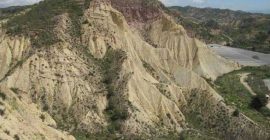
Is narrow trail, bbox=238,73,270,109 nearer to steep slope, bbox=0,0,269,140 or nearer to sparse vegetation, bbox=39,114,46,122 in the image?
steep slope, bbox=0,0,269,140

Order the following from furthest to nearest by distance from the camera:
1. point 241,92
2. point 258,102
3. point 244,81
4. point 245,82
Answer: point 244,81 < point 245,82 < point 241,92 < point 258,102

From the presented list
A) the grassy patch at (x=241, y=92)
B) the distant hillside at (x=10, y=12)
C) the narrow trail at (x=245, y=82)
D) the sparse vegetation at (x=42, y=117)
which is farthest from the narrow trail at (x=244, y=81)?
the sparse vegetation at (x=42, y=117)

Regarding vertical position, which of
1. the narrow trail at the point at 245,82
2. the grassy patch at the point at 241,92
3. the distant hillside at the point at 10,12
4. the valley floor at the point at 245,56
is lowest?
the valley floor at the point at 245,56

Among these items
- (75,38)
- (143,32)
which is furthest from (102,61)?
(143,32)

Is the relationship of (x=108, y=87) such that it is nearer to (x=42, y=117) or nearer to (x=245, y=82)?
(x=42, y=117)

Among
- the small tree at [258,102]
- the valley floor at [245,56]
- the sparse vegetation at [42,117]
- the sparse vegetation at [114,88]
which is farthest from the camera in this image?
the valley floor at [245,56]

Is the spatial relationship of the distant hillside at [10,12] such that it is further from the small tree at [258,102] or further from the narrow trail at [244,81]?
the narrow trail at [244,81]

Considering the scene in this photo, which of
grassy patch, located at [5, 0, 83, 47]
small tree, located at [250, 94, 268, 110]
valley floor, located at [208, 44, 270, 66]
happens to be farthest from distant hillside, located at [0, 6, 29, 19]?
valley floor, located at [208, 44, 270, 66]

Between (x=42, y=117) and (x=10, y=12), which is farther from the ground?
(x=42, y=117)

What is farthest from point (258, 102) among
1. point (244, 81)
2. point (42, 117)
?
point (42, 117)
